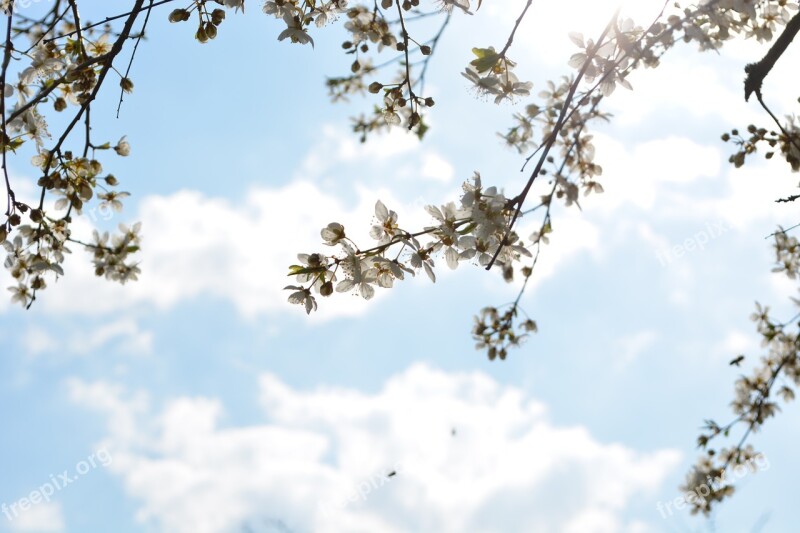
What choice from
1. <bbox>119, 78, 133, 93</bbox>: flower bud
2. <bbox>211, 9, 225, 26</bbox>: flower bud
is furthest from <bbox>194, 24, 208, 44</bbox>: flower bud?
<bbox>119, 78, 133, 93</bbox>: flower bud

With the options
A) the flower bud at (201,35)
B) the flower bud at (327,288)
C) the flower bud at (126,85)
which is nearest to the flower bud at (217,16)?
the flower bud at (201,35)

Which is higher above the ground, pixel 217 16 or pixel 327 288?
pixel 217 16

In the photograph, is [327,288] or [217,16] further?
[217,16]

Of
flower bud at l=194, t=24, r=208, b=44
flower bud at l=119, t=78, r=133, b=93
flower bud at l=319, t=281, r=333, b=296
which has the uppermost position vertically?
flower bud at l=119, t=78, r=133, b=93

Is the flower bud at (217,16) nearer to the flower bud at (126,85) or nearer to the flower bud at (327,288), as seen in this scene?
the flower bud at (126,85)

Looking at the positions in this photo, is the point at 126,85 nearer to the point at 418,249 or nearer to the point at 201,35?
the point at 201,35

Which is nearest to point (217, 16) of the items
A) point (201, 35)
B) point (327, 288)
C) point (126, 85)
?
point (201, 35)

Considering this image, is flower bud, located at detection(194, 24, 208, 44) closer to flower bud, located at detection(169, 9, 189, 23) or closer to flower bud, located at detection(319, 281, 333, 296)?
flower bud, located at detection(169, 9, 189, 23)

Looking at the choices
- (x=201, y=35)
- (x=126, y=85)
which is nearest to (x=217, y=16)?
(x=201, y=35)

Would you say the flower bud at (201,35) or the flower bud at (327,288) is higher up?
the flower bud at (201,35)

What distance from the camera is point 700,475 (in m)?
6.23

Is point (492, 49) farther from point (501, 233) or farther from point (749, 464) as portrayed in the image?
point (749, 464)

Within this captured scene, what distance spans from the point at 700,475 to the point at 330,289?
5452mm

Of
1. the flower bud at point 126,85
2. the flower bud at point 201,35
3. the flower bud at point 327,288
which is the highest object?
the flower bud at point 126,85
